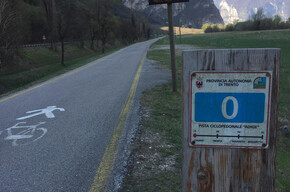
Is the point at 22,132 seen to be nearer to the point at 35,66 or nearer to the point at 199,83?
the point at 199,83

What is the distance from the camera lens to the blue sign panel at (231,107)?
142cm

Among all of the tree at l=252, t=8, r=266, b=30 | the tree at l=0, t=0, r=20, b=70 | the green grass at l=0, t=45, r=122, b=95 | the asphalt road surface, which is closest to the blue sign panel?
the asphalt road surface

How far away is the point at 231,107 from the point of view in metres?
1.44

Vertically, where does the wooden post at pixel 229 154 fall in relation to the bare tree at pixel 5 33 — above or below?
below

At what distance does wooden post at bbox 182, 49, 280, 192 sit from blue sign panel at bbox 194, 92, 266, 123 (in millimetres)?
66

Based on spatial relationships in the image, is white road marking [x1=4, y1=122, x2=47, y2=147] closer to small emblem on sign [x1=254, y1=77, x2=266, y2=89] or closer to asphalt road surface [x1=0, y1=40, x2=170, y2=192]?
asphalt road surface [x1=0, y1=40, x2=170, y2=192]

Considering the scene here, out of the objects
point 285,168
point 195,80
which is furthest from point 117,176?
point 285,168

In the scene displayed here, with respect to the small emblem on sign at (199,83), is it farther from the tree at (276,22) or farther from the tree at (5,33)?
the tree at (276,22)

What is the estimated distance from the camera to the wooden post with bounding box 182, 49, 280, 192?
1.41 metres

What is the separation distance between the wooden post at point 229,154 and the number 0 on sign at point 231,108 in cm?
3

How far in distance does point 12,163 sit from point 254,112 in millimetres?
3264

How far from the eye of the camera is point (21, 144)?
4148mm

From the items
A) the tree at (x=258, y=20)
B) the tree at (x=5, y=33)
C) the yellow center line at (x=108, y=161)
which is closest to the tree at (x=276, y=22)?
the tree at (x=258, y=20)

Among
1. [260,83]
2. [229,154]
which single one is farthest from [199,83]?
[229,154]
